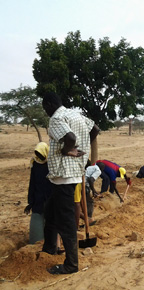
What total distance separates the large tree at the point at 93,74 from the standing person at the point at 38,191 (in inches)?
268

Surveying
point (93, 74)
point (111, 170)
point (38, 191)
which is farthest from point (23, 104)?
point (38, 191)

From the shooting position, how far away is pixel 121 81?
11.4 m

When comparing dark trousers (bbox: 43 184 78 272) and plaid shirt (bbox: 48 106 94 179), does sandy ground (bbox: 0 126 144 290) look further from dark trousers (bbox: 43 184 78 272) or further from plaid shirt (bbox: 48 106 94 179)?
plaid shirt (bbox: 48 106 94 179)

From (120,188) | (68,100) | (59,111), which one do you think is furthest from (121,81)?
(59,111)

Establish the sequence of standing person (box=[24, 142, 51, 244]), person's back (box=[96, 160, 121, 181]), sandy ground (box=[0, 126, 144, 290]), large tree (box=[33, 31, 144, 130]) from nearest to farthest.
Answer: sandy ground (box=[0, 126, 144, 290]), standing person (box=[24, 142, 51, 244]), person's back (box=[96, 160, 121, 181]), large tree (box=[33, 31, 144, 130])

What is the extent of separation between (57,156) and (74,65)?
8.88 meters

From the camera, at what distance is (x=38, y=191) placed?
4355 mm

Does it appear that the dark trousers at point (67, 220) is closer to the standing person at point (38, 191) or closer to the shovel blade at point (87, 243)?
the shovel blade at point (87, 243)

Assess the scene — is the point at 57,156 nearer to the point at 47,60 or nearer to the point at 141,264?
the point at 141,264

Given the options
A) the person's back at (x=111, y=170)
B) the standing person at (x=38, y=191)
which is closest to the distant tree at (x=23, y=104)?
the person's back at (x=111, y=170)

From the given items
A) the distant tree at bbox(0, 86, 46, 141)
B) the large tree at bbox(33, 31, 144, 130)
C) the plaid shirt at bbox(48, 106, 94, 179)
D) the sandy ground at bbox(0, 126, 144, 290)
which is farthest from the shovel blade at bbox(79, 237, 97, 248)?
the distant tree at bbox(0, 86, 46, 141)

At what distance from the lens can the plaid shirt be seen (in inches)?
122

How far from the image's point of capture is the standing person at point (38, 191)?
4305 millimetres

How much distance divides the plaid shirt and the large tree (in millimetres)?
7648
